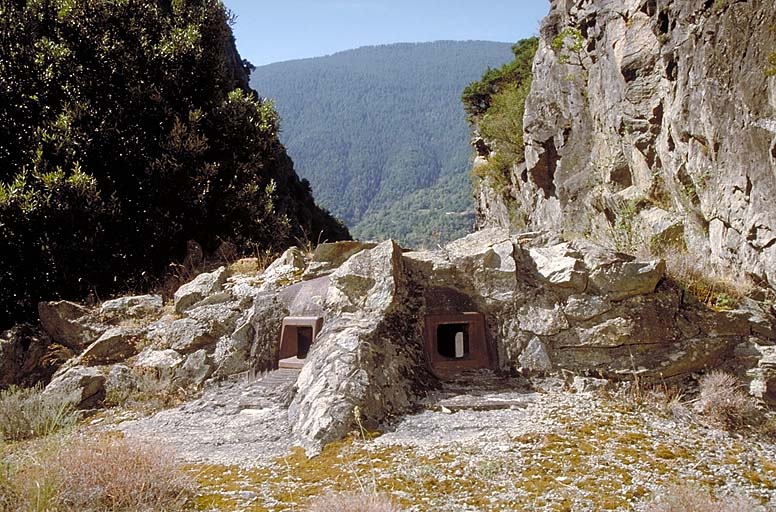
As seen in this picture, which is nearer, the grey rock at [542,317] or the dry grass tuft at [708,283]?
the grey rock at [542,317]

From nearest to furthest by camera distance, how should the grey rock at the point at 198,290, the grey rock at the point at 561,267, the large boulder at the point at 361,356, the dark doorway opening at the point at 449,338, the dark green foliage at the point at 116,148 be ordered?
1. the large boulder at the point at 361,356
2. the grey rock at the point at 561,267
3. the dark doorway opening at the point at 449,338
4. the grey rock at the point at 198,290
5. the dark green foliage at the point at 116,148

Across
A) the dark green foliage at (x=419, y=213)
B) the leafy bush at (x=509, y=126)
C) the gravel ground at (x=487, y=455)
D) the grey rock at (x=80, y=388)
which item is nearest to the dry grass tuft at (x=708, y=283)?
the gravel ground at (x=487, y=455)

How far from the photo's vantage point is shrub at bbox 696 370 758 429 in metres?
5.84

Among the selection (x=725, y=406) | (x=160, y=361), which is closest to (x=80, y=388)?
(x=160, y=361)

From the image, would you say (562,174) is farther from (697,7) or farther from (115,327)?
(115,327)

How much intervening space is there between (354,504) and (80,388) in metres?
5.27

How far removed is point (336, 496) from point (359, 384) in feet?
6.96

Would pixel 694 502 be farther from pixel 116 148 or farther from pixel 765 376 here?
pixel 116 148

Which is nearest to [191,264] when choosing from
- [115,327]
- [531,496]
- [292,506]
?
[115,327]

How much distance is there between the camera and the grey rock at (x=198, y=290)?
911cm

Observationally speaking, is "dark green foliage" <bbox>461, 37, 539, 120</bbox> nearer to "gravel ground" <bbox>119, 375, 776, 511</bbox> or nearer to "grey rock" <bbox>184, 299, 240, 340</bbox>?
"grey rock" <bbox>184, 299, 240, 340</bbox>

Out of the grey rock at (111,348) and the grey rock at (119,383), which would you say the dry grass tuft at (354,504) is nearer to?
the grey rock at (119,383)

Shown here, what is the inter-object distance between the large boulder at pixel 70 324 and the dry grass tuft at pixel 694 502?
8028 millimetres

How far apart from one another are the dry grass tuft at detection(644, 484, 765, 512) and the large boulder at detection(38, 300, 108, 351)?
803 cm
